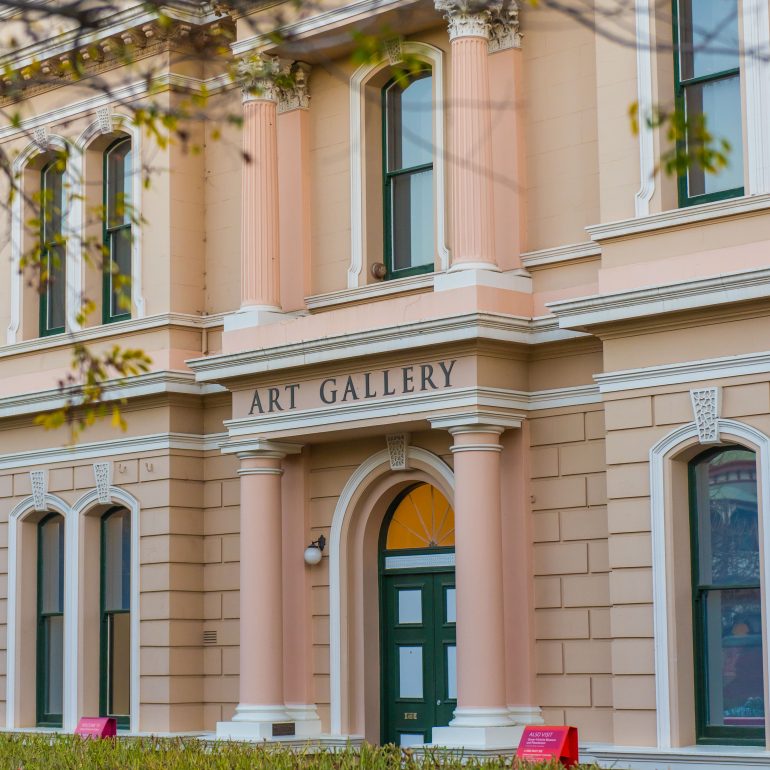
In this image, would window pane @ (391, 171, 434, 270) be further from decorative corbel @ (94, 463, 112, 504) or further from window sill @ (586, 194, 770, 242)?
decorative corbel @ (94, 463, 112, 504)

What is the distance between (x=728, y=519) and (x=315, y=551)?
557cm

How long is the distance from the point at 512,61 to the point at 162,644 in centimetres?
815

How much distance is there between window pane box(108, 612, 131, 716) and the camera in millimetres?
21562

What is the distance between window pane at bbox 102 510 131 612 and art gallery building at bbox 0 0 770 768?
0.05 m

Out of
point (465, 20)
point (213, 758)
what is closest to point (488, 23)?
point (465, 20)

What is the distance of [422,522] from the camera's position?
19297mm

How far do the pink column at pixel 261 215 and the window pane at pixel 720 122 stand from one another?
5.45 m

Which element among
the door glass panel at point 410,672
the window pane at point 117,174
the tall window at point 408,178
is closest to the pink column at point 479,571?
the door glass panel at point 410,672

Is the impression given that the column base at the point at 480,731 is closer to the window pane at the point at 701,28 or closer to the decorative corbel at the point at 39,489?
the window pane at the point at 701,28

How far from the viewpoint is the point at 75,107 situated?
74.0 ft

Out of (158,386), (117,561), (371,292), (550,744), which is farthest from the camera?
(117,561)

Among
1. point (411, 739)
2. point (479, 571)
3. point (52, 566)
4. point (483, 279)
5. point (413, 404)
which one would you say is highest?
point (483, 279)

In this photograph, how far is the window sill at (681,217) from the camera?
15281mm

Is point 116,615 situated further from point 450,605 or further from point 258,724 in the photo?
point 450,605
